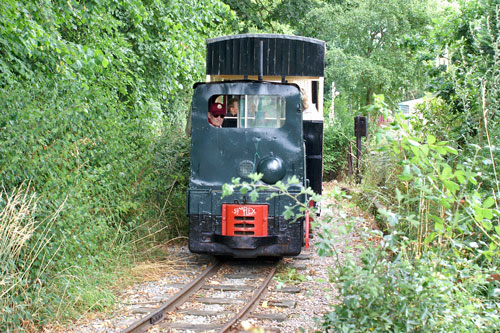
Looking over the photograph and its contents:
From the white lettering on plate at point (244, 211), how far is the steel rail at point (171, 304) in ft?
3.41

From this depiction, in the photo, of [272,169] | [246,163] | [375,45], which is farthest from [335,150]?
[272,169]

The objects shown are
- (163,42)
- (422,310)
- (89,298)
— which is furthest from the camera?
(163,42)

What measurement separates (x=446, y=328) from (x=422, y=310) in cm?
30

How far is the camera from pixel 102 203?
788cm

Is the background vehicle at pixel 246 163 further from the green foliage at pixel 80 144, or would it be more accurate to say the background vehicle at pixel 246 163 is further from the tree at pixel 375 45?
the tree at pixel 375 45

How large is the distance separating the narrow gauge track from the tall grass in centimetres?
104

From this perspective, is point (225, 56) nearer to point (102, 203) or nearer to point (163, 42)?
point (163, 42)

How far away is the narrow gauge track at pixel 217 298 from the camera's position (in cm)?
605

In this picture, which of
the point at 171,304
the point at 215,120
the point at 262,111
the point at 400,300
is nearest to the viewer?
the point at 400,300

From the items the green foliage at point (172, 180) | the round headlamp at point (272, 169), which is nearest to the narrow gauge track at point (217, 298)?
the round headlamp at point (272, 169)

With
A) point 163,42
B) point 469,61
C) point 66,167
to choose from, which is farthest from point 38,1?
point 469,61

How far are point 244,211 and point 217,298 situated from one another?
1.54 metres

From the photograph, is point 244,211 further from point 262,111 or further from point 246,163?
point 262,111

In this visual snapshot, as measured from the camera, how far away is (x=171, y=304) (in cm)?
670
